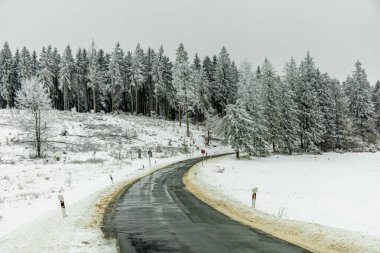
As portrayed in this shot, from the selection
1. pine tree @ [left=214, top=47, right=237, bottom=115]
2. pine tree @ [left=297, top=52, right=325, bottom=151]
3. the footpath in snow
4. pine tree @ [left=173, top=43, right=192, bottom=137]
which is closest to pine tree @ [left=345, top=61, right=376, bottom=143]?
pine tree @ [left=297, top=52, right=325, bottom=151]

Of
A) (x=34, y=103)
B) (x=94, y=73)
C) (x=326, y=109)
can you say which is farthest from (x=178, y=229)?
(x=94, y=73)

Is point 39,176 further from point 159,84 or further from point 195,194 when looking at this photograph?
point 159,84

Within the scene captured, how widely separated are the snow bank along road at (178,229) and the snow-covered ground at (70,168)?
92cm

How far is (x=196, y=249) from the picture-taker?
862 centimetres

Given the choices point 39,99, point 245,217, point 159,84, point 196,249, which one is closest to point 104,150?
point 39,99

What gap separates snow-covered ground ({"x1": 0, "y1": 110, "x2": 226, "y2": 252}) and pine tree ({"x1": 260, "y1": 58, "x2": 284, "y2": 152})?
1280 centimetres

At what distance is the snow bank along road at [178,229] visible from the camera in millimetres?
8883

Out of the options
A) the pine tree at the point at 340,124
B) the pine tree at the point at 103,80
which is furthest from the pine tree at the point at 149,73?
the pine tree at the point at 340,124

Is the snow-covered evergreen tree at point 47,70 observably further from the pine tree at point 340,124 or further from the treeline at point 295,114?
the pine tree at point 340,124

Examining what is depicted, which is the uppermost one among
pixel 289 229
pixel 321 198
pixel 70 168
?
pixel 70 168

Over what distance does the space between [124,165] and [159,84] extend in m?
42.2

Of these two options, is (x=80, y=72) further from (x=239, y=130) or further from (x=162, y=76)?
(x=239, y=130)

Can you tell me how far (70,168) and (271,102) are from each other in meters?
32.6

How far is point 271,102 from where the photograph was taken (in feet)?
189
